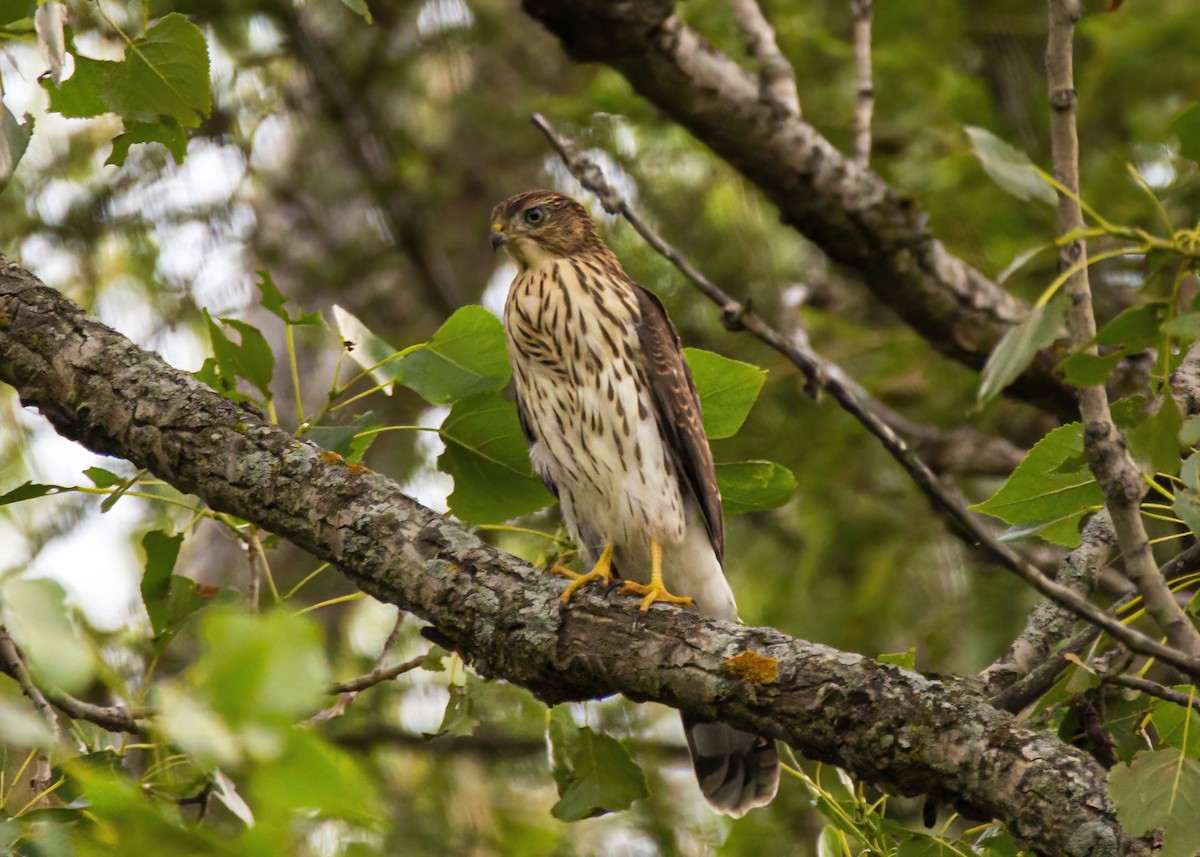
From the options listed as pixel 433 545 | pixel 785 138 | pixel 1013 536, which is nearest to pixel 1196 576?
pixel 1013 536

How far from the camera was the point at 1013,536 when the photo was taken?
236cm

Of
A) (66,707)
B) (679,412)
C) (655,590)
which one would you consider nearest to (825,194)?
(679,412)

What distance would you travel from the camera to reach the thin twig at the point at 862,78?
4361 mm

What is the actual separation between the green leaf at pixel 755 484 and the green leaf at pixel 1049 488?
68 cm

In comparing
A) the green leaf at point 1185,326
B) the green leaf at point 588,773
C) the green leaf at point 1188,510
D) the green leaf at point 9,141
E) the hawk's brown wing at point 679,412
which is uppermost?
the green leaf at point 1185,326

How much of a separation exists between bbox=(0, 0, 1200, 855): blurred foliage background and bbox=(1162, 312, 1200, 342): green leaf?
3085 mm

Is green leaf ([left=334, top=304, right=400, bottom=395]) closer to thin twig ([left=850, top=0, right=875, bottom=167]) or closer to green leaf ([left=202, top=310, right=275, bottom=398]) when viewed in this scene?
green leaf ([left=202, top=310, right=275, bottom=398])

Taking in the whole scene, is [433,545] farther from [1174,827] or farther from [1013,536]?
[1174,827]

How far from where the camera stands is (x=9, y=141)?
235cm

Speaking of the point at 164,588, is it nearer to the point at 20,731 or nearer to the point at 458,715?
the point at 458,715

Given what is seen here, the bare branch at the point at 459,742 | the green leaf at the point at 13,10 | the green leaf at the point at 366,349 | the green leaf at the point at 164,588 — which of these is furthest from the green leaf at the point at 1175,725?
the bare branch at the point at 459,742

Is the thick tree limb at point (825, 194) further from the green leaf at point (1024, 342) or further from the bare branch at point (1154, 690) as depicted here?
the green leaf at point (1024, 342)

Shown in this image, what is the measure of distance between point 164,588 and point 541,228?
1.93m

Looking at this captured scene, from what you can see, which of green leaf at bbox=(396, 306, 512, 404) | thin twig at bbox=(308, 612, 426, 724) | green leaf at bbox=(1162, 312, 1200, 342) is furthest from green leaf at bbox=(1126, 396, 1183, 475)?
thin twig at bbox=(308, 612, 426, 724)
